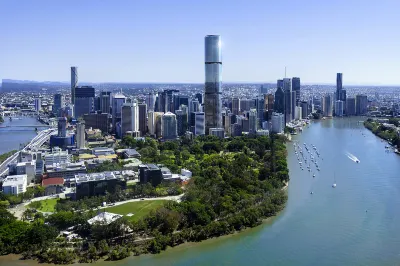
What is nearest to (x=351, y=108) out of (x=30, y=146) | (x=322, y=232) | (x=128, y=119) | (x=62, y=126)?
(x=128, y=119)

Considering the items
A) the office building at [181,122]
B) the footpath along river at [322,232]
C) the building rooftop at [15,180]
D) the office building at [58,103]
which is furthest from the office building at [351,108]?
the building rooftop at [15,180]

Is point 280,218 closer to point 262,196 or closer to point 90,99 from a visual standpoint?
point 262,196

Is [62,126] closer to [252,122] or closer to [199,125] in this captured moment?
[199,125]

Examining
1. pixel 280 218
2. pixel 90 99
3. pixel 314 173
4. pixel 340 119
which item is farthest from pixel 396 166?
pixel 90 99

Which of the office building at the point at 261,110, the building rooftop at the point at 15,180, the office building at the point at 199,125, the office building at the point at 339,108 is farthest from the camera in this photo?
the office building at the point at 339,108

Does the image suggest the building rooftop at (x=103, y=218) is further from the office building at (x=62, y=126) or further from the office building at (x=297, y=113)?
the office building at (x=297, y=113)

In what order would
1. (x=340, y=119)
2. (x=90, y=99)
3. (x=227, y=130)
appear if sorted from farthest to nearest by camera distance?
1. (x=340, y=119)
2. (x=90, y=99)
3. (x=227, y=130)
